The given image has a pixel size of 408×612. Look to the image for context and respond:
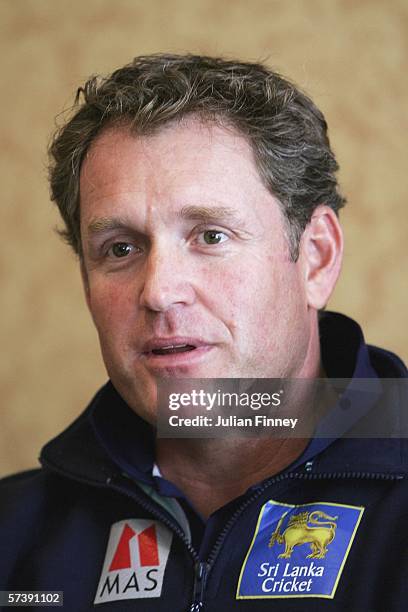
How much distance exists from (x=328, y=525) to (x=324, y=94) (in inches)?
46.4

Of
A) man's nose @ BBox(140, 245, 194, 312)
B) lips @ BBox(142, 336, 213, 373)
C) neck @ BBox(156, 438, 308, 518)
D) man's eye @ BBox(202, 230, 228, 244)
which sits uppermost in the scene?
man's eye @ BBox(202, 230, 228, 244)

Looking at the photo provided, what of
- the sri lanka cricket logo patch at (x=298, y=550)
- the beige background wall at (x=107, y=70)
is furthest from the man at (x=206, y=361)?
the beige background wall at (x=107, y=70)

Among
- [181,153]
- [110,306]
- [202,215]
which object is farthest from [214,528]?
[181,153]

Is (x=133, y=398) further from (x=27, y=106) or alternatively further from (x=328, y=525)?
(x=27, y=106)

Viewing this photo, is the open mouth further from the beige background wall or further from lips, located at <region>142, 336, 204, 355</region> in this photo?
the beige background wall

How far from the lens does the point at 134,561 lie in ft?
4.65

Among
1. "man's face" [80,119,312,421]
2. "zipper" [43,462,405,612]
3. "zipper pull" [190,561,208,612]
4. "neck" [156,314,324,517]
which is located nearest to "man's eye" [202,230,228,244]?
"man's face" [80,119,312,421]

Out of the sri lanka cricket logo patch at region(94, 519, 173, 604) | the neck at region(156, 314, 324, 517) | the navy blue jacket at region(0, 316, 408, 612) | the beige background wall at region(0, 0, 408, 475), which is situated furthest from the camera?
the beige background wall at region(0, 0, 408, 475)

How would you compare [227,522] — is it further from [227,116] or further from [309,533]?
[227,116]

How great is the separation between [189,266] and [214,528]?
41 cm

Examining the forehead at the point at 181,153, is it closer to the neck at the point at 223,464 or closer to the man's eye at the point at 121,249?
the man's eye at the point at 121,249

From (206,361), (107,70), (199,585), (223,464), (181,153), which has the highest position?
(107,70)

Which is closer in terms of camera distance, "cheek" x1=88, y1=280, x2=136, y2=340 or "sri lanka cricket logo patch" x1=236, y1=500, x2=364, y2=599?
"sri lanka cricket logo patch" x1=236, y1=500, x2=364, y2=599

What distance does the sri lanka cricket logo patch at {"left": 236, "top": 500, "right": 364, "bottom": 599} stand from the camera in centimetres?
127
